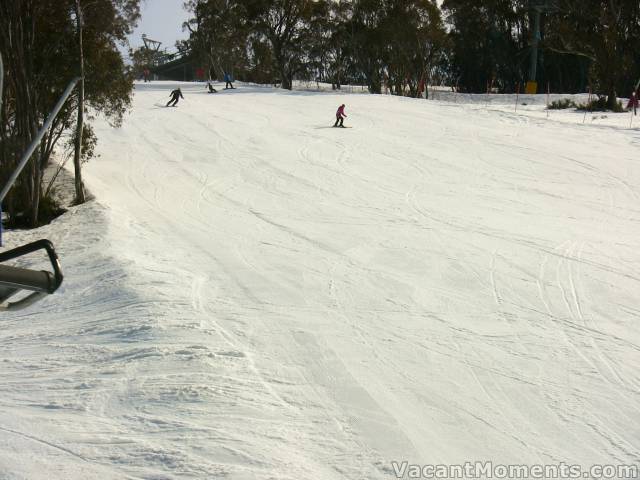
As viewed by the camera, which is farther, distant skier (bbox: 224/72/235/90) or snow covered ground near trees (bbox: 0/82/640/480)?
distant skier (bbox: 224/72/235/90)

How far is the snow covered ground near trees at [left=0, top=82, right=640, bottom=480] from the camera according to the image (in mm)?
5512

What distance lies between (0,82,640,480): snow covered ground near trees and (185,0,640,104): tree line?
102 feet

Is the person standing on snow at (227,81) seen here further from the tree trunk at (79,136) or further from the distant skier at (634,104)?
the tree trunk at (79,136)

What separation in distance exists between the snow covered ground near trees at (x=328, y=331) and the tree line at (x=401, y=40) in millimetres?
30990

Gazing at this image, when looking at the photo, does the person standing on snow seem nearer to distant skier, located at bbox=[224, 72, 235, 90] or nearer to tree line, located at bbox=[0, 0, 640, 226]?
distant skier, located at bbox=[224, 72, 235, 90]

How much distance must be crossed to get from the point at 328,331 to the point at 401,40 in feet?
138

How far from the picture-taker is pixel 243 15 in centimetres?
5272

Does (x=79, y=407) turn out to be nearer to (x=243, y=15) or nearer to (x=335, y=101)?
(x=335, y=101)

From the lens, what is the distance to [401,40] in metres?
46.6

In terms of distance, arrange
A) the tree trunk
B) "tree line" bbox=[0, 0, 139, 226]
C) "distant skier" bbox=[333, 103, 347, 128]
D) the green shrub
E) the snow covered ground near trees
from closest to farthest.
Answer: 1. the snow covered ground near trees
2. "tree line" bbox=[0, 0, 139, 226]
3. the tree trunk
4. "distant skier" bbox=[333, 103, 347, 128]
5. the green shrub

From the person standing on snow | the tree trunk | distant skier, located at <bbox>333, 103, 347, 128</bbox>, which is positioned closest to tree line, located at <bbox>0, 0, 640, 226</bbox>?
the tree trunk

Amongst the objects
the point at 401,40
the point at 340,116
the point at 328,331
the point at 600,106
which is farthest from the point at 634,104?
the point at 328,331

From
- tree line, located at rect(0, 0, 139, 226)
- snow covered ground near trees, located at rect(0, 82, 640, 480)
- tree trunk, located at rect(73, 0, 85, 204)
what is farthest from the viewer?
tree trunk, located at rect(73, 0, 85, 204)

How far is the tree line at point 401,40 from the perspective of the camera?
4684 cm
